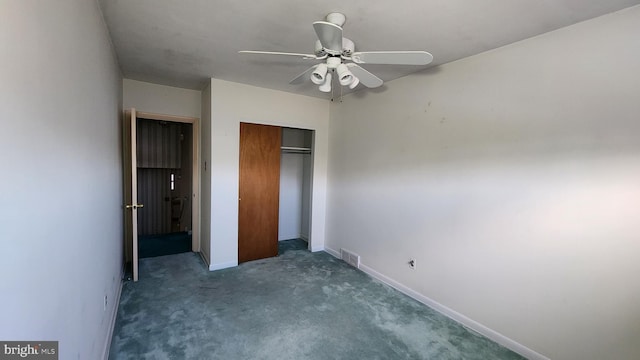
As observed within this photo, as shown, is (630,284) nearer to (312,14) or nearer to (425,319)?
(425,319)

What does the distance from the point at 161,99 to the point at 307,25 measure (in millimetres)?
2775

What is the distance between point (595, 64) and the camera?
1.91m

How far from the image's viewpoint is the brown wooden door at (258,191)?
3.97 metres

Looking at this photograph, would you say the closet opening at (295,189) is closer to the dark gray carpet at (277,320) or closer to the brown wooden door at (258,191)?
the brown wooden door at (258,191)

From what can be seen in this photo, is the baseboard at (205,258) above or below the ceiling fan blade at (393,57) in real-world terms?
below

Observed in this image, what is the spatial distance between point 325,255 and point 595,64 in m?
3.66

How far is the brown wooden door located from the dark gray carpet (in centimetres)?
52

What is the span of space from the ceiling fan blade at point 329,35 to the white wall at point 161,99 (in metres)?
3.00

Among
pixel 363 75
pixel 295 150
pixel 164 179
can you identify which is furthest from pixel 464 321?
pixel 164 179

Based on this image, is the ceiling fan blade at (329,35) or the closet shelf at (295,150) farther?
the closet shelf at (295,150)

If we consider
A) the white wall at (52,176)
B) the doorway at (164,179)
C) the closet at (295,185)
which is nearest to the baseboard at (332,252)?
the closet at (295,185)

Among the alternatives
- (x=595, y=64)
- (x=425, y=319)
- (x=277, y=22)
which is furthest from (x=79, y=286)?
(x=595, y=64)

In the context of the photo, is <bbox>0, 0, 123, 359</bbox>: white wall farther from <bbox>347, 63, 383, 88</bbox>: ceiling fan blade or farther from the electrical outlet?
the electrical outlet

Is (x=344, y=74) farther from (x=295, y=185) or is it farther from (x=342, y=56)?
(x=295, y=185)
